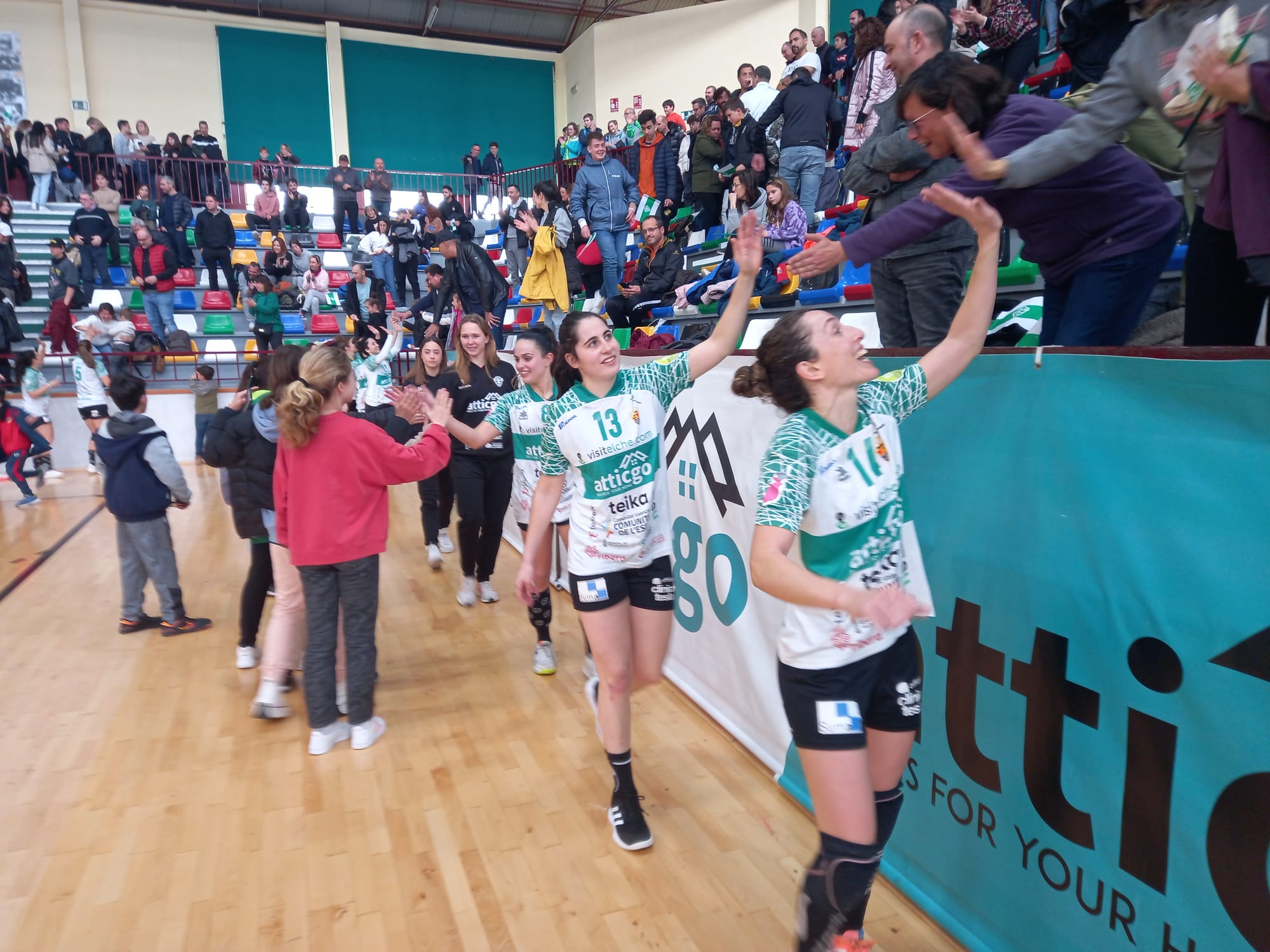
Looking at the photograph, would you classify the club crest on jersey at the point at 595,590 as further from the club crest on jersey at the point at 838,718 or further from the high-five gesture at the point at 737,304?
the club crest on jersey at the point at 838,718

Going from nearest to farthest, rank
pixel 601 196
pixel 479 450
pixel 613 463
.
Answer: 1. pixel 613 463
2. pixel 479 450
3. pixel 601 196

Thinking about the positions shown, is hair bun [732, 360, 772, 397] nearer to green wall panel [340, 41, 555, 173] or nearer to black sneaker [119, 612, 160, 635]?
black sneaker [119, 612, 160, 635]

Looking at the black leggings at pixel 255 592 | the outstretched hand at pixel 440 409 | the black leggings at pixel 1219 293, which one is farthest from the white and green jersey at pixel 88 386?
the black leggings at pixel 1219 293

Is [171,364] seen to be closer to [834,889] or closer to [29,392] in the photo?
[29,392]

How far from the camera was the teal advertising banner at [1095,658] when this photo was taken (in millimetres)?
1553

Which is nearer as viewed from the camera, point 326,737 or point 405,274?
point 326,737

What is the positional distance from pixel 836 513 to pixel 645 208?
9.18 metres

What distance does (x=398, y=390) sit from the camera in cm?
353

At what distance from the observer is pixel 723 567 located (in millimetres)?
3551

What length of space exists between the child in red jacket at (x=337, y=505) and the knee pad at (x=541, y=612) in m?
1.01

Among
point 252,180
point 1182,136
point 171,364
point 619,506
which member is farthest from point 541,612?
point 252,180

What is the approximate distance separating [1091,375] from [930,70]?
106cm

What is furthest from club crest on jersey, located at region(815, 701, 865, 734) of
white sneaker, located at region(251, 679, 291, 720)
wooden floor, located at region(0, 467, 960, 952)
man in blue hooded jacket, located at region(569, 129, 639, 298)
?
man in blue hooded jacket, located at region(569, 129, 639, 298)

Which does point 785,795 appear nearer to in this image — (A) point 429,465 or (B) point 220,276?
(A) point 429,465
